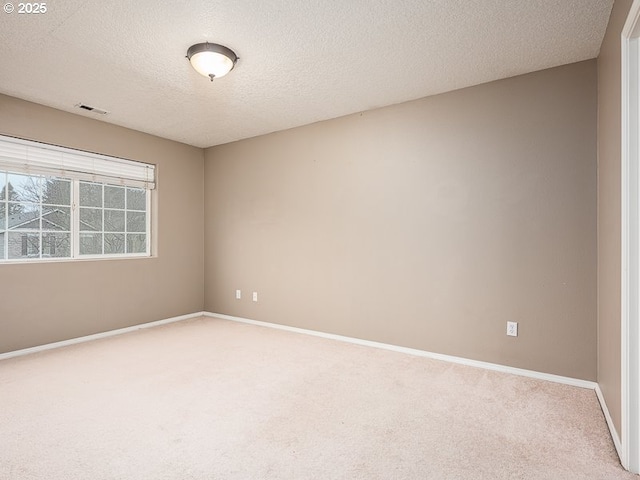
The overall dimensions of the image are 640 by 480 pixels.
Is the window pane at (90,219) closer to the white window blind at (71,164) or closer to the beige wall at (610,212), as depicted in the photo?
the white window blind at (71,164)

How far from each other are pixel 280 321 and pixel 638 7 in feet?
13.0

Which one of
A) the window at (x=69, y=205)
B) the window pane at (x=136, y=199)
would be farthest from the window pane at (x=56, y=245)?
the window pane at (x=136, y=199)

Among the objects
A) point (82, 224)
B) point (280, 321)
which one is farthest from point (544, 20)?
point (82, 224)

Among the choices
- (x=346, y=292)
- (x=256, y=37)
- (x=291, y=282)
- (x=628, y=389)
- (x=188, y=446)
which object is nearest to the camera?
(x=628, y=389)

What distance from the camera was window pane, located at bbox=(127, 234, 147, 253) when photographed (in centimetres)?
447

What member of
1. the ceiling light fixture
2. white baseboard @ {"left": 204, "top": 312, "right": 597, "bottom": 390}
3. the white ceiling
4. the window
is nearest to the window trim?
the window

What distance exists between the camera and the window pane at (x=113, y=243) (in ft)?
13.9

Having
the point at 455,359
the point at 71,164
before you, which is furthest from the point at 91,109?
the point at 455,359

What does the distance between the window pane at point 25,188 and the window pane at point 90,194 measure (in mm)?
376

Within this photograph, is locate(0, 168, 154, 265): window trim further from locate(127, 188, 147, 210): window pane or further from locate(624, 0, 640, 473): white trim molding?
locate(624, 0, 640, 473): white trim molding

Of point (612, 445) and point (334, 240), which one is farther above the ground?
point (334, 240)

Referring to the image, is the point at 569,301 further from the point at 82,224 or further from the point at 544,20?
the point at 82,224

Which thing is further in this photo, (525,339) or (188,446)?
(525,339)

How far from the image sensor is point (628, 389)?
5.63ft
